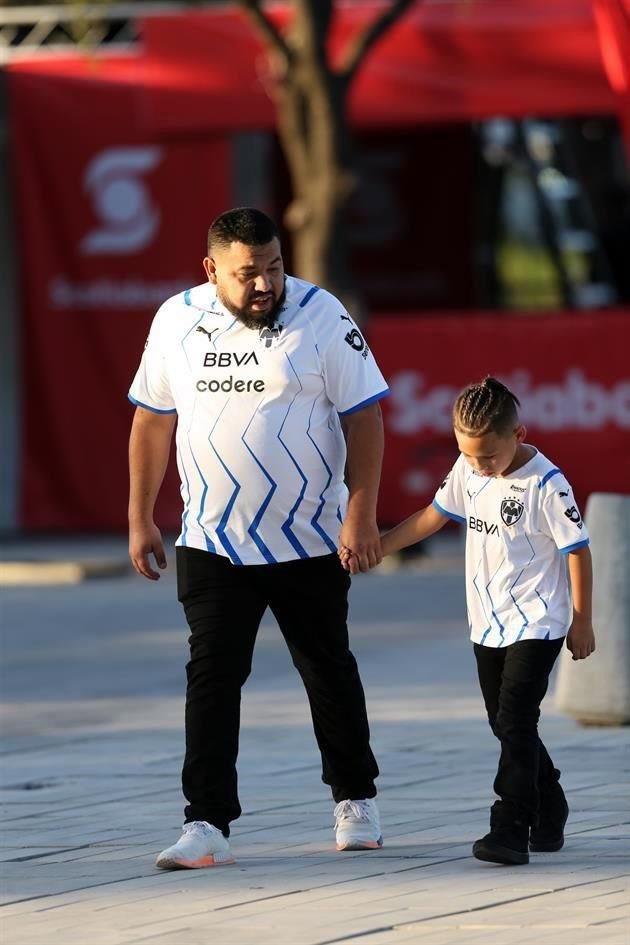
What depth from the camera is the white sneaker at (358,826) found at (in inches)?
241

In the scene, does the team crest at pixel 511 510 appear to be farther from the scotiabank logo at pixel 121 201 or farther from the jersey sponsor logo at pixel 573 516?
the scotiabank logo at pixel 121 201

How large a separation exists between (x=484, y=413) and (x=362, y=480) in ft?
1.45

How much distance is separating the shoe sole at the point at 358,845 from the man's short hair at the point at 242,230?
1618mm

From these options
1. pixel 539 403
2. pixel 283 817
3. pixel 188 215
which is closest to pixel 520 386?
pixel 539 403

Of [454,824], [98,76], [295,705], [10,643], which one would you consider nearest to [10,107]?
[98,76]

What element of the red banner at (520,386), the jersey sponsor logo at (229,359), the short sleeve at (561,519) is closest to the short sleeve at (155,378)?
the jersey sponsor logo at (229,359)

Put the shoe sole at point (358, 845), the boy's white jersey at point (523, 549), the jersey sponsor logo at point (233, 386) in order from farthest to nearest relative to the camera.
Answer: the shoe sole at point (358, 845)
the jersey sponsor logo at point (233, 386)
the boy's white jersey at point (523, 549)

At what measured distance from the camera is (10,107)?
62.4 feet

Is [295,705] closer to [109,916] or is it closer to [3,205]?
[109,916]

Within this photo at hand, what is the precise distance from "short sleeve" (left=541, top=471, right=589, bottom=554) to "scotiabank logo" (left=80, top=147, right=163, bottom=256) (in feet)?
44.6

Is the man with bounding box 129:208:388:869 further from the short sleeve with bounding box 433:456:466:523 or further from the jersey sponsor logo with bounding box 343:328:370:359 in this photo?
the short sleeve with bounding box 433:456:466:523

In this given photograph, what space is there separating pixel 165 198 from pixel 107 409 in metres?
1.84

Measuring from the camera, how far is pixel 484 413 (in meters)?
5.76

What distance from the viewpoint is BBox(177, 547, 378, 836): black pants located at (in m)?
6.07
